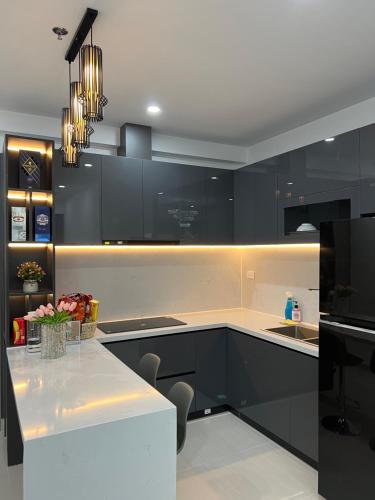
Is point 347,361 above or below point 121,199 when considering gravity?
below

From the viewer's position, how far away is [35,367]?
7.01ft

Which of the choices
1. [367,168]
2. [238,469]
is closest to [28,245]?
[238,469]

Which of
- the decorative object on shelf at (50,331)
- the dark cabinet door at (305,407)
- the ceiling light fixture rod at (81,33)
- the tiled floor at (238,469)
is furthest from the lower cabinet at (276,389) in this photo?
the ceiling light fixture rod at (81,33)

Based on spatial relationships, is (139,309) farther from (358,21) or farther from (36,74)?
(358,21)

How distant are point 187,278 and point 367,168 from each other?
6.75ft

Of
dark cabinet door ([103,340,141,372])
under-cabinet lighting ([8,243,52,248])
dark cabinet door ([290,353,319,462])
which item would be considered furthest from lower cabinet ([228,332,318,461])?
under-cabinet lighting ([8,243,52,248])

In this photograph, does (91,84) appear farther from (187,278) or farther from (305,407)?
(187,278)

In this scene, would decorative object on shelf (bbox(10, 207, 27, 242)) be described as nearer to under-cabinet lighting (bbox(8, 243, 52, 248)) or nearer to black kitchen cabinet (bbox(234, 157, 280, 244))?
under-cabinet lighting (bbox(8, 243, 52, 248))

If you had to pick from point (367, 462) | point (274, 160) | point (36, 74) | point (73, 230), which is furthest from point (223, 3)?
point (367, 462)

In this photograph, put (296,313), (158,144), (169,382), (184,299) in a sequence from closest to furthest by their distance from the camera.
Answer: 1. (169,382)
2. (296,313)
3. (158,144)
4. (184,299)

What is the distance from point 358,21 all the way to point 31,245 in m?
2.57

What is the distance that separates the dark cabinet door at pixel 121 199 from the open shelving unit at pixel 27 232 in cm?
45

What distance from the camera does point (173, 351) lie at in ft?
10.3

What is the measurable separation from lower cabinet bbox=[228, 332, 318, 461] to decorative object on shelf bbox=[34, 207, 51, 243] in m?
1.80
